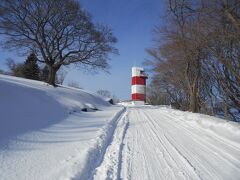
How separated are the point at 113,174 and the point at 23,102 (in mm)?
5990

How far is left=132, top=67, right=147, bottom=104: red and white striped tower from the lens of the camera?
40000mm

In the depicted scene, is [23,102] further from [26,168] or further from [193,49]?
[193,49]

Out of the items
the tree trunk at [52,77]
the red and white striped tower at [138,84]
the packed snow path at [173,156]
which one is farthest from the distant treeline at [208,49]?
the red and white striped tower at [138,84]

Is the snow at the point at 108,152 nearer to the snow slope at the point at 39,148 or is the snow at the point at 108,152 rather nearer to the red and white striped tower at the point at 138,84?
the snow slope at the point at 39,148

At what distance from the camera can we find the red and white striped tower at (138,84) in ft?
131

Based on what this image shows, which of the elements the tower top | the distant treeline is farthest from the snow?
the tower top

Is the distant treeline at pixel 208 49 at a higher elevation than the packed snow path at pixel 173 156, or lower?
higher

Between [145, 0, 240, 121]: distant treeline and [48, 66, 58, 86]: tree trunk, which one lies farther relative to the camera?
[48, 66, 58, 86]: tree trunk

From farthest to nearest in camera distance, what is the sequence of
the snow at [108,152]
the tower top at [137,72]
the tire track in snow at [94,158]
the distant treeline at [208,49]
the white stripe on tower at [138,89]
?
the tower top at [137,72], the white stripe on tower at [138,89], the distant treeline at [208,49], the snow at [108,152], the tire track in snow at [94,158]

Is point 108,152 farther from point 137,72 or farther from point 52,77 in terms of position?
point 137,72

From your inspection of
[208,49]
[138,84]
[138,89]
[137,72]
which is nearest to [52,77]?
[208,49]

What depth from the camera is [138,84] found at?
40625 mm

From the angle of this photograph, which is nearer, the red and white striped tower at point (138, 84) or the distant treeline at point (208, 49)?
the distant treeline at point (208, 49)

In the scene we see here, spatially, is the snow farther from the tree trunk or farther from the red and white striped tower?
the red and white striped tower
